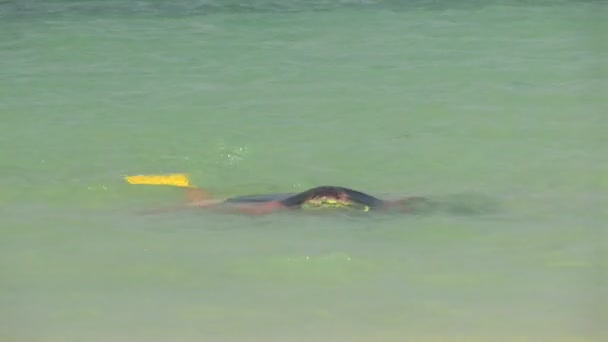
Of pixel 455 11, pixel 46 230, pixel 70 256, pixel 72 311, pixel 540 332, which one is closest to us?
pixel 540 332

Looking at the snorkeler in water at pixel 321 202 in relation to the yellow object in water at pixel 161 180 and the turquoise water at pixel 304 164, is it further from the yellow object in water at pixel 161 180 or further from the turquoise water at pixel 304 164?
the yellow object in water at pixel 161 180

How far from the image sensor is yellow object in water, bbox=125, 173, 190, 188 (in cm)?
695

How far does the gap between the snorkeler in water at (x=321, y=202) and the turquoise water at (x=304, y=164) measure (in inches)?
3.1

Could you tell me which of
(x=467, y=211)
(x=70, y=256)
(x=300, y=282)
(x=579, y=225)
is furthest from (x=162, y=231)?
(x=579, y=225)

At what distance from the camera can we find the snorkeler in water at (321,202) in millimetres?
6188

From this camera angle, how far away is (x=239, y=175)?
716cm

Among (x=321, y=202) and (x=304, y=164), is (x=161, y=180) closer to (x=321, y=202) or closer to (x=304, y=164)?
(x=304, y=164)

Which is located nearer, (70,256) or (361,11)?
(70,256)

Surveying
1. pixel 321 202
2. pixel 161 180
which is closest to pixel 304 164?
pixel 161 180

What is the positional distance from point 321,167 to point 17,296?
2420 mm

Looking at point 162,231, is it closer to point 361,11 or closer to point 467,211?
point 467,211

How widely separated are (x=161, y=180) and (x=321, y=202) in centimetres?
115

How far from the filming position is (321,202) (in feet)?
20.3

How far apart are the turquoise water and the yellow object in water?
0.27ft
